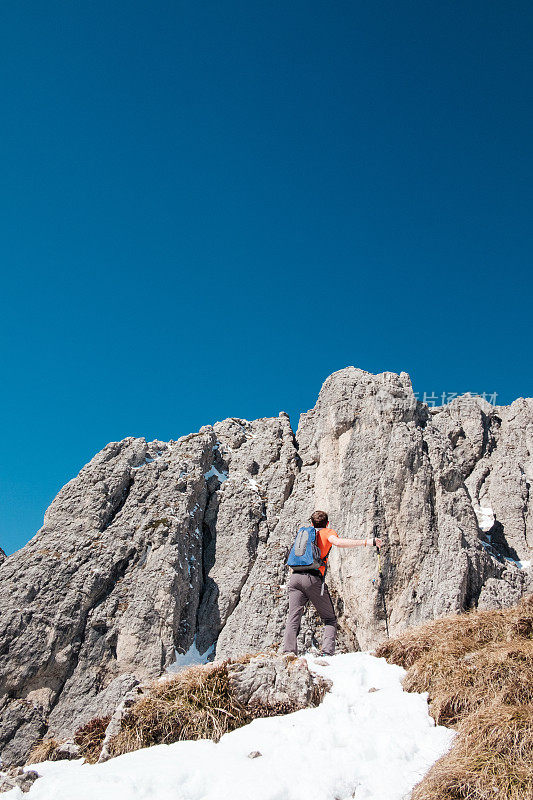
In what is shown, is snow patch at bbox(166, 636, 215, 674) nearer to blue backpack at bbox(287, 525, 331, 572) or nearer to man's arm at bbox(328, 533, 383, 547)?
blue backpack at bbox(287, 525, 331, 572)

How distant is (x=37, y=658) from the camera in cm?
2986

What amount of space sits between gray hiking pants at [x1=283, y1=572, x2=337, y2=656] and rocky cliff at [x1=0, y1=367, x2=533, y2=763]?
1369 cm

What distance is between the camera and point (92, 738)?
838 cm

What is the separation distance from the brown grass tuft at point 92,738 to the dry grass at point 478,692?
16.1 ft

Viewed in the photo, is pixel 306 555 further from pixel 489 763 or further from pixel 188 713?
pixel 489 763

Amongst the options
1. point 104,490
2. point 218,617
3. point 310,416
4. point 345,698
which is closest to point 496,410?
point 310,416

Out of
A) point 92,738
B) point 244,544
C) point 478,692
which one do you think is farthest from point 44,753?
point 244,544

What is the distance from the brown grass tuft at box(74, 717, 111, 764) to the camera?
7996mm

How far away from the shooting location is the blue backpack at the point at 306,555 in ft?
34.8

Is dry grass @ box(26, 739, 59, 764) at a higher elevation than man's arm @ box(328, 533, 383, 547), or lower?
lower

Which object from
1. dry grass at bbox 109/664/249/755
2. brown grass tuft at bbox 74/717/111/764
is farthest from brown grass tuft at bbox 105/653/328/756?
brown grass tuft at bbox 74/717/111/764

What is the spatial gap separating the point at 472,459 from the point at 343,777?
38.4 meters

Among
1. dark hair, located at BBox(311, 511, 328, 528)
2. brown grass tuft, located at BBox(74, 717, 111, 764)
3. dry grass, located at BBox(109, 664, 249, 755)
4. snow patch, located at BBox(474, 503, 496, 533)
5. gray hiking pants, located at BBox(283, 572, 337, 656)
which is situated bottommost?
brown grass tuft, located at BBox(74, 717, 111, 764)

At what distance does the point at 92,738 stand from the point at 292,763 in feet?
12.6
